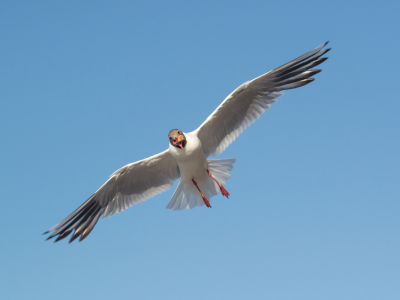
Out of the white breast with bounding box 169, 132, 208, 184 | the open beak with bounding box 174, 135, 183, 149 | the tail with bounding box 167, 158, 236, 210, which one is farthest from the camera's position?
the tail with bounding box 167, 158, 236, 210

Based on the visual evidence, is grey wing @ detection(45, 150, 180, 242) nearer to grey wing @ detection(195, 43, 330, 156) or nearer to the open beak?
the open beak

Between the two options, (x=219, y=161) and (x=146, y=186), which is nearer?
(x=219, y=161)

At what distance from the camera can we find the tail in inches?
408

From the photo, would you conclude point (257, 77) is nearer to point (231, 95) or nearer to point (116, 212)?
point (231, 95)

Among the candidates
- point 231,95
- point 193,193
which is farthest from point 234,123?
point 193,193

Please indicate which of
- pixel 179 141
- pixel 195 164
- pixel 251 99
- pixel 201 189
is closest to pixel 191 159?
pixel 195 164

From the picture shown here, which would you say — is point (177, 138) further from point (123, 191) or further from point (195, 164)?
point (123, 191)

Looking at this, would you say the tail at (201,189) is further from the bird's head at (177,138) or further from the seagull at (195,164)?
the bird's head at (177,138)

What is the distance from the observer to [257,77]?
9.79 metres

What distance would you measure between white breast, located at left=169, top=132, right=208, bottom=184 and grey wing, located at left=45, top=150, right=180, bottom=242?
1.46 ft

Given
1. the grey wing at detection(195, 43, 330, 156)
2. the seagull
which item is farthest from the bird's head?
the grey wing at detection(195, 43, 330, 156)

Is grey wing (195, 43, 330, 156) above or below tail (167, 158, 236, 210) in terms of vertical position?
above

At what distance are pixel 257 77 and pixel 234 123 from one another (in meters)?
1.05

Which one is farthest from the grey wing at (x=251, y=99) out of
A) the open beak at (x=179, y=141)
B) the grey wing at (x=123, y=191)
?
the grey wing at (x=123, y=191)
